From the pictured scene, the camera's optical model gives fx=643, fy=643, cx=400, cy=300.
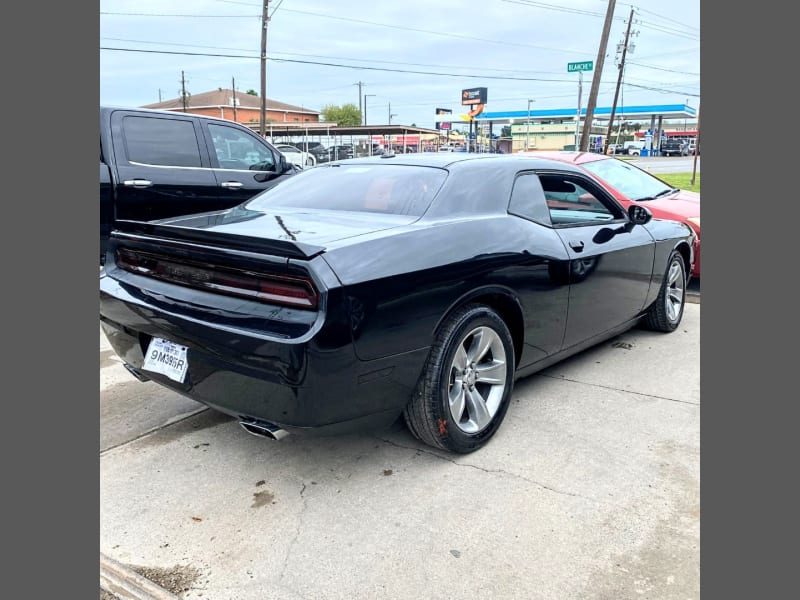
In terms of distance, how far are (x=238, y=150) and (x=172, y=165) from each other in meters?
0.88

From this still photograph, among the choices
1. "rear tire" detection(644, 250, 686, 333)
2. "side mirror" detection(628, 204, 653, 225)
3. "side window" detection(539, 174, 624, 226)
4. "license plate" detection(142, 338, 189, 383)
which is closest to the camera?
"license plate" detection(142, 338, 189, 383)

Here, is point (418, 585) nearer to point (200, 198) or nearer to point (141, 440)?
point (141, 440)

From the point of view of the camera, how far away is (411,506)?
2760 mm

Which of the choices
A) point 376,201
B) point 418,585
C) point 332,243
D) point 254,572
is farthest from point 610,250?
point 254,572

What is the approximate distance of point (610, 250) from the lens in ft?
13.6

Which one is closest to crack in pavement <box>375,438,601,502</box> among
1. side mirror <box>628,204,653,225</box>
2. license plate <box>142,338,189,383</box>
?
license plate <box>142,338,189,383</box>

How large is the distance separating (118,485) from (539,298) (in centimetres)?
229

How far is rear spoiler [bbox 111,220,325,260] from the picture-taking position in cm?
249

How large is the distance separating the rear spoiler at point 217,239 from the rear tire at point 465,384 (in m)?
0.79

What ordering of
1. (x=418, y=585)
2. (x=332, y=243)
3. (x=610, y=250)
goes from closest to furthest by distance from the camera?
(x=418, y=585)
(x=332, y=243)
(x=610, y=250)

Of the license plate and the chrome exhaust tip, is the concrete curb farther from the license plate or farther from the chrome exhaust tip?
the license plate

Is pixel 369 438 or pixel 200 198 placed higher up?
pixel 200 198

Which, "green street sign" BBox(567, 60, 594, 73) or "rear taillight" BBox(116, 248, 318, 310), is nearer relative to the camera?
"rear taillight" BBox(116, 248, 318, 310)

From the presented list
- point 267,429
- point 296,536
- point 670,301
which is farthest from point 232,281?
point 670,301
